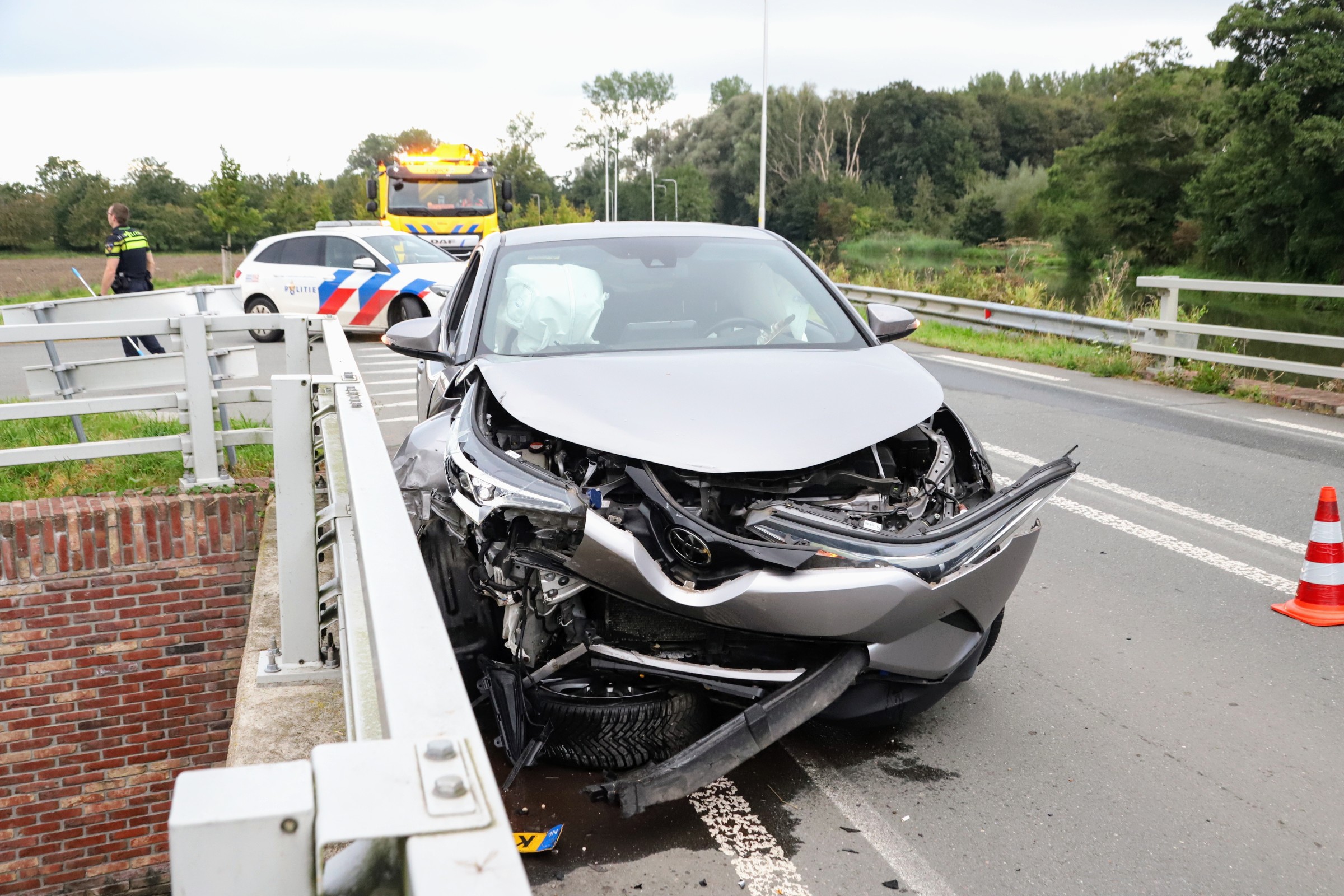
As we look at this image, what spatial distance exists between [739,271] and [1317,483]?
470 centimetres

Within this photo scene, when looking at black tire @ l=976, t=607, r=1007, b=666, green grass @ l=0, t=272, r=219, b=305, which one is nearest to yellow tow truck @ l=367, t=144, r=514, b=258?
green grass @ l=0, t=272, r=219, b=305

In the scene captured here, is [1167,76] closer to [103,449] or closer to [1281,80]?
[1281,80]

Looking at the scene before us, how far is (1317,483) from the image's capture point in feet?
24.5

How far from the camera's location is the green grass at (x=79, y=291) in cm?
2431

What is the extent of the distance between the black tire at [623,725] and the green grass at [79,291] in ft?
63.7

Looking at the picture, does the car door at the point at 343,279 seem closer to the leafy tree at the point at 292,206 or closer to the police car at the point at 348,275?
the police car at the point at 348,275

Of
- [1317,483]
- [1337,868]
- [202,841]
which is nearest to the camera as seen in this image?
[202,841]

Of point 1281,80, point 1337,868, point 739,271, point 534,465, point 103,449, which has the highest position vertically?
point 1281,80

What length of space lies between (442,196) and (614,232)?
19255 mm

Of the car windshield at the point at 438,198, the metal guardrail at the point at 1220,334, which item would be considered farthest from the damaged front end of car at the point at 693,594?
the car windshield at the point at 438,198

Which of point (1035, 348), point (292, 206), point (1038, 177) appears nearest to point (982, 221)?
point (1038, 177)

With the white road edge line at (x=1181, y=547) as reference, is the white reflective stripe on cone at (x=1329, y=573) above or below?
above

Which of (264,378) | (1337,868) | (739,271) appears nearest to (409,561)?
(1337,868)

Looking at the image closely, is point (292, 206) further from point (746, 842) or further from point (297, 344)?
point (746, 842)
